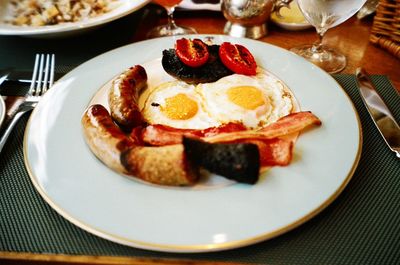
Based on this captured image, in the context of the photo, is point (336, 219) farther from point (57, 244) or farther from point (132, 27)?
point (132, 27)

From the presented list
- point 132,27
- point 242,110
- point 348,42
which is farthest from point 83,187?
point 348,42

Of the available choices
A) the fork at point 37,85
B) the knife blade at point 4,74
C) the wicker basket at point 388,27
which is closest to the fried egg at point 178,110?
the fork at point 37,85

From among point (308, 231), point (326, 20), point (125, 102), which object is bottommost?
point (308, 231)

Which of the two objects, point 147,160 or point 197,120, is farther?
point 197,120

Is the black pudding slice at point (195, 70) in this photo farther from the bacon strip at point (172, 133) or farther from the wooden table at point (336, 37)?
the wooden table at point (336, 37)

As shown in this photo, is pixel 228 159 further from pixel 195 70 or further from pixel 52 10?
pixel 52 10

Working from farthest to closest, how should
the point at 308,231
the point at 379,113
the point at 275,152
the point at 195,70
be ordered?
the point at 195,70, the point at 379,113, the point at 275,152, the point at 308,231

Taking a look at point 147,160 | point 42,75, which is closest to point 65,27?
point 42,75

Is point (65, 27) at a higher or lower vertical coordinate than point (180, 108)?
higher

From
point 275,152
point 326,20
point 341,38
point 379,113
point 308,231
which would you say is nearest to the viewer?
point 308,231
